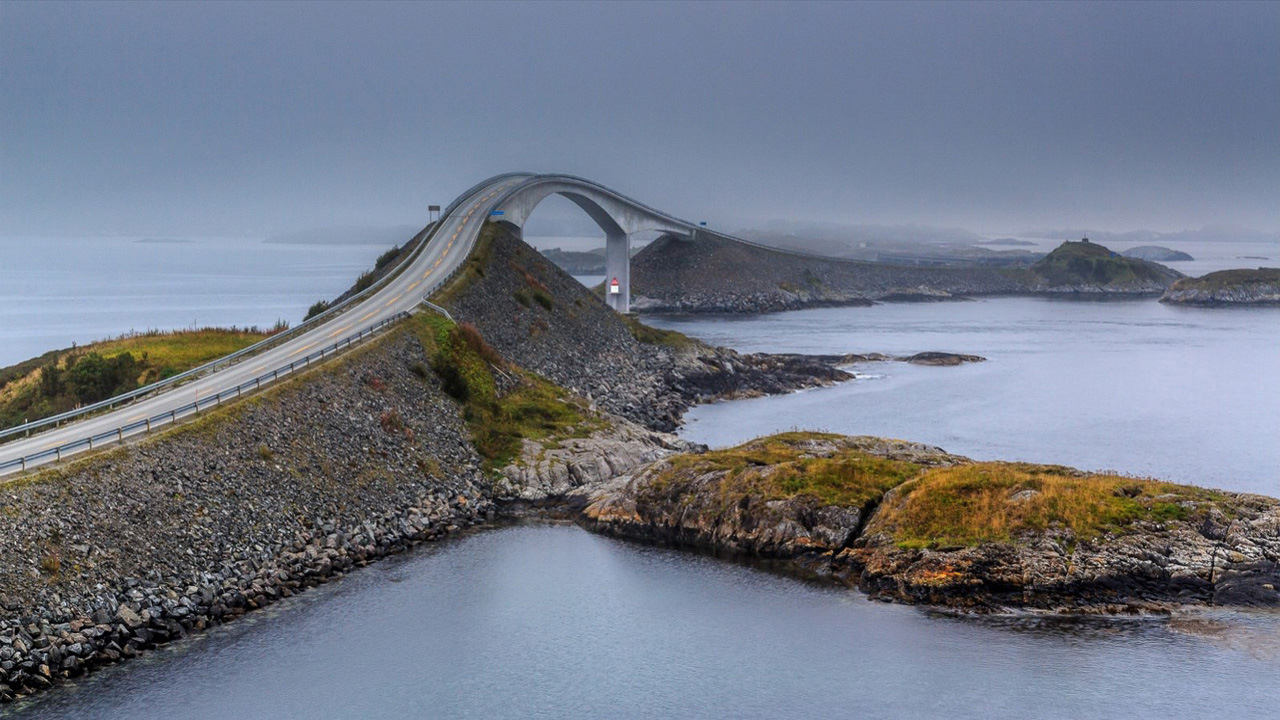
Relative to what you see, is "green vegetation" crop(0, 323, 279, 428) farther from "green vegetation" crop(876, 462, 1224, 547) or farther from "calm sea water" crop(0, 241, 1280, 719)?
"green vegetation" crop(876, 462, 1224, 547)

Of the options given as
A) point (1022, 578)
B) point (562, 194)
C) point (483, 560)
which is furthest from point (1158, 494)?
point (562, 194)

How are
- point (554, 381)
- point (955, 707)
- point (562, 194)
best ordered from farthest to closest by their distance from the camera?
1. point (562, 194)
2. point (554, 381)
3. point (955, 707)

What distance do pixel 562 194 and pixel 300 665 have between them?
101 meters

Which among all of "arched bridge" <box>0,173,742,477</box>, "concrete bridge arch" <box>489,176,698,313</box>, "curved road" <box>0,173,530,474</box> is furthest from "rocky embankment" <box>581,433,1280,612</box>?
"concrete bridge arch" <box>489,176,698,313</box>

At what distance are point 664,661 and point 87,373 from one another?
3980 cm

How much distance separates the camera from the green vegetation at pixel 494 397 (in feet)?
201

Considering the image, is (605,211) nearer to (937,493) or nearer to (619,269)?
(619,269)

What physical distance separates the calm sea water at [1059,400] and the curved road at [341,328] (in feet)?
74.5

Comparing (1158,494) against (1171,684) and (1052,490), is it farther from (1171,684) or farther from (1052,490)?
(1171,684)

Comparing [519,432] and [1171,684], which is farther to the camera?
[519,432]

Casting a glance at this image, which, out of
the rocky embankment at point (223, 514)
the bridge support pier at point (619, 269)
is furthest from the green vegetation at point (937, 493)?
the bridge support pier at point (619, 269)

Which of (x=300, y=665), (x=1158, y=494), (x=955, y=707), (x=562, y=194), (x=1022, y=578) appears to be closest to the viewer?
(x=955, y=707)

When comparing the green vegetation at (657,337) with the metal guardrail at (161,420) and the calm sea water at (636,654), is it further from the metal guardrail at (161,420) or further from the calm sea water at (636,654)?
the calm sea water at (636,654)

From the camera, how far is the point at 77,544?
36.3 metres
